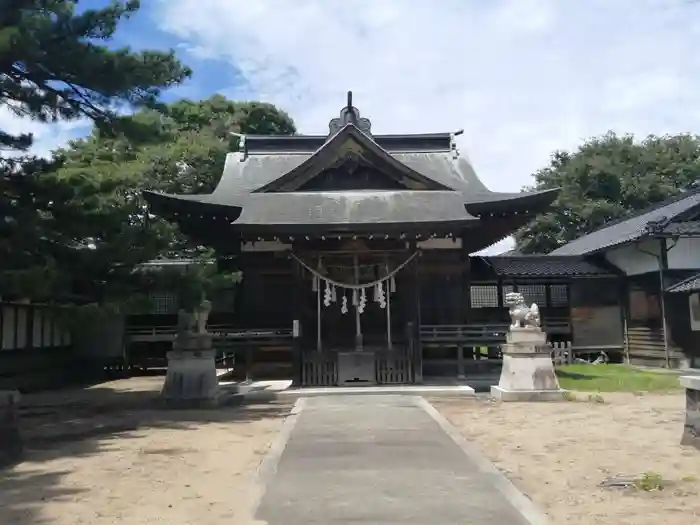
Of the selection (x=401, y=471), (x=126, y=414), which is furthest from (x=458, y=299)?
(x=401, y=471)

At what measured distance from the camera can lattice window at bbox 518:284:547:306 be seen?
25.5 metres

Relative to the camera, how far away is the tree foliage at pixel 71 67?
10352 mm

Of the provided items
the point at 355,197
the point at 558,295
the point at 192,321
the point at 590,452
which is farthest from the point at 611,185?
the point at 590,452

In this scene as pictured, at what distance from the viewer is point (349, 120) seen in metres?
23.0

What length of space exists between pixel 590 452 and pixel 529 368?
580 cm

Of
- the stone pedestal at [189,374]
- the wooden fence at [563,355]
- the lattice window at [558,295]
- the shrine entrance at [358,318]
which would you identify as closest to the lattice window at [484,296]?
the lattice window at [558,295]

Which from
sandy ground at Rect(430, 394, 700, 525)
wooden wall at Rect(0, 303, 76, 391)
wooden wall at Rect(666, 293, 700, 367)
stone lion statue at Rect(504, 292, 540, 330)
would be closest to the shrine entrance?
sandy ground at Rect(430, 394, 700, 525)

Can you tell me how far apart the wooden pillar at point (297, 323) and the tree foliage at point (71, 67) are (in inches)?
293

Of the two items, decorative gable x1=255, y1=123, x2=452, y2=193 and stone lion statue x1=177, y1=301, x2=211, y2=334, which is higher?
decorative gable x1=255, y1=123, x2=452, y2=193

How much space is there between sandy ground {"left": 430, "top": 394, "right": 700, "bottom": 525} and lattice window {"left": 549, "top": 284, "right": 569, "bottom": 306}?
11.1m

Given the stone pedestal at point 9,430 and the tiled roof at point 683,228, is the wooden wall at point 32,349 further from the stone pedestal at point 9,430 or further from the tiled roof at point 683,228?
the tiled roof at point 683,228

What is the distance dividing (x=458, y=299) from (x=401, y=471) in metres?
12.9

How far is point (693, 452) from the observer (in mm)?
8344

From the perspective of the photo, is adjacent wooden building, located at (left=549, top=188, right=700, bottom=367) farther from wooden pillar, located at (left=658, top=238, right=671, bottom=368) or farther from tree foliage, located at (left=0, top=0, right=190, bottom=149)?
tree foliage, located at (left=0, top=0, right=190, bottom=149)
